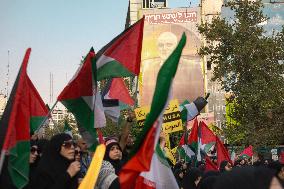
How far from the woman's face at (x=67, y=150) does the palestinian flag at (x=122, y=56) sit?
72.6 inches

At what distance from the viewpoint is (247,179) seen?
2617 mm

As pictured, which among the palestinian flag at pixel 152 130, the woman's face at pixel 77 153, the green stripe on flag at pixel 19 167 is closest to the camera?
the palestinian flag at pixel 152 130

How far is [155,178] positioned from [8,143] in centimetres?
157

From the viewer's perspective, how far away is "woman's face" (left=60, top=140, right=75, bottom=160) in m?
5.45

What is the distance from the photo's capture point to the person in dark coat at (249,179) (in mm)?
2619

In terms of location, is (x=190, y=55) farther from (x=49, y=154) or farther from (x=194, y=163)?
(x=49, y=154)

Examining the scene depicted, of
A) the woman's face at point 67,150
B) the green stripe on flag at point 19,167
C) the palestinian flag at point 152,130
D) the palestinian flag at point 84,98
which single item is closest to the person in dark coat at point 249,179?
the palestinian flag at point 152,130

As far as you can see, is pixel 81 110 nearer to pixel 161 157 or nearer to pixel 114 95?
pixel 161 157

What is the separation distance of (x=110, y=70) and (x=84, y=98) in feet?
3.45

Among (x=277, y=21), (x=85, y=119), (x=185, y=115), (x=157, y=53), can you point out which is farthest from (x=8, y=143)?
(x=157, y=53)

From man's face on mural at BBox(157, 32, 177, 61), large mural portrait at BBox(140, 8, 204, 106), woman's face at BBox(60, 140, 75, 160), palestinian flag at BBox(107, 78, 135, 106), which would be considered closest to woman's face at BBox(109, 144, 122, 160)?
woman's face at BBox(60, 140, 75, 160)

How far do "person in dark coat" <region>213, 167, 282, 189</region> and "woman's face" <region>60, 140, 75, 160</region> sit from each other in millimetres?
Answer: 2866

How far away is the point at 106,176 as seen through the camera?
5.64 m

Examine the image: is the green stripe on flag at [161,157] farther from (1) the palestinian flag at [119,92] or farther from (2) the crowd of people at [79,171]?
(1) the palestinian flag at [119,92]
